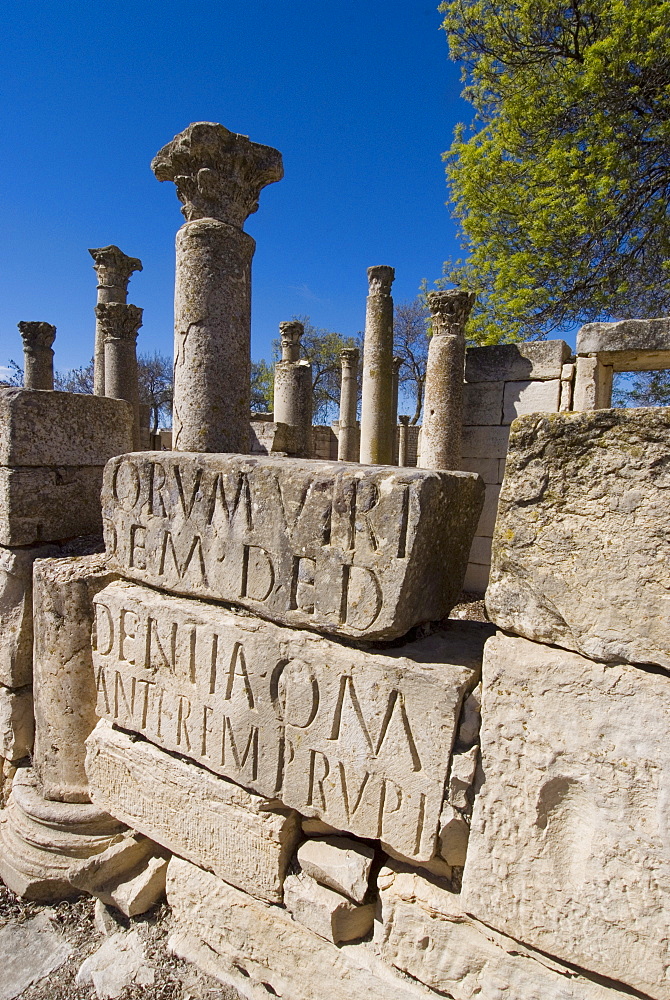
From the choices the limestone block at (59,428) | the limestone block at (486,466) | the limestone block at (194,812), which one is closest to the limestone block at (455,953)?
the limestone block at (194,812)

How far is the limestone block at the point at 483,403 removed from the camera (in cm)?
662

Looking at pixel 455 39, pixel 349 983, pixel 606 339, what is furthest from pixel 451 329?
pixel 455 39

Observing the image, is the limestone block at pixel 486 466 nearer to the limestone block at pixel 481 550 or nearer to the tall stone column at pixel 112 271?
the limestone block at pixel 481 550

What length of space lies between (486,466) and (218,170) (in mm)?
4629

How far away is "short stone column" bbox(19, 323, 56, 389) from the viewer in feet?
39.0

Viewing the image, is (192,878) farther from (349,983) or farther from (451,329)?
(451,329)

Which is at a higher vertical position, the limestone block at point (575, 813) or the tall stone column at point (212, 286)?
the tall stone column at point (212, 286)

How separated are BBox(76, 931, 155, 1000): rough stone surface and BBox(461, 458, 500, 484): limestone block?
17.8 feet

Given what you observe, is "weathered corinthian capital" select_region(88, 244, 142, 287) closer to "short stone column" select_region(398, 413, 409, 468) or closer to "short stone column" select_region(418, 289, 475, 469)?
"short stone column" select_region(418, 289, 475, 469)

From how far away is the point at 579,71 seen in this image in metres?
10.7

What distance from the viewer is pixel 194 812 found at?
2.29 metres

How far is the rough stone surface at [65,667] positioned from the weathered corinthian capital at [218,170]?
7.06 feet

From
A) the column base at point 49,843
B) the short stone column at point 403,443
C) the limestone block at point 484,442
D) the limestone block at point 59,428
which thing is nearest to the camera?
the column base at point 49,843

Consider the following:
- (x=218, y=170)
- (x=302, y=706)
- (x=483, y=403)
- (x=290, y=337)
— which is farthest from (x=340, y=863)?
(x=290, y=337)
